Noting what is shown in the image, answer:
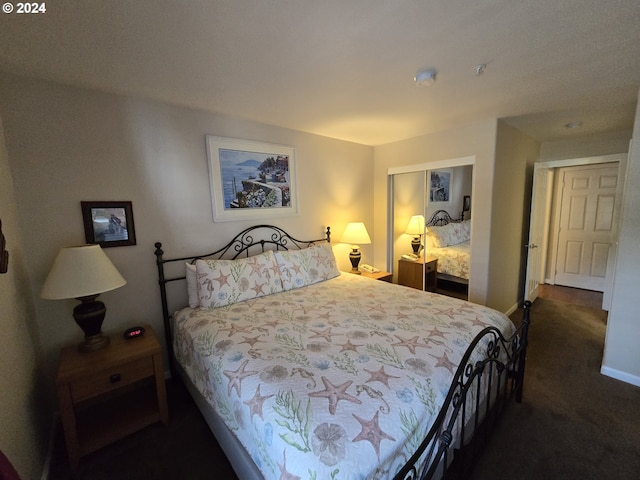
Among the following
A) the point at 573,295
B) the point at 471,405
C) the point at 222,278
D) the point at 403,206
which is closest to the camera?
the point at 471,405

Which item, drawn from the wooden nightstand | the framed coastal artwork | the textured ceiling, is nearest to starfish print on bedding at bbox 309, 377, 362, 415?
the wooden nightstand

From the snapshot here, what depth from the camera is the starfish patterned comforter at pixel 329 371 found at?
3.11 ft

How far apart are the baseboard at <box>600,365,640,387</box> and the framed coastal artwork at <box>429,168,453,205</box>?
6.83 feet

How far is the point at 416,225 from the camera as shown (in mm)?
3547

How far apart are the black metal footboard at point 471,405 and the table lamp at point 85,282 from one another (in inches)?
73.6

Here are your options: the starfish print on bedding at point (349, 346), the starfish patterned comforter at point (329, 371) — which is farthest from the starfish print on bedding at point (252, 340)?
the starfish print on bedding at point (349, 346)

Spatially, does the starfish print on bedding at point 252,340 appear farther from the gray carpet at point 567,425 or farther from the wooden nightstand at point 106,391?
the gray carpet at point 567,425

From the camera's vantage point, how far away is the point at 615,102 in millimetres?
2289

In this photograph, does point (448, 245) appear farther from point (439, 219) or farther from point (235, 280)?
point (235, 280)

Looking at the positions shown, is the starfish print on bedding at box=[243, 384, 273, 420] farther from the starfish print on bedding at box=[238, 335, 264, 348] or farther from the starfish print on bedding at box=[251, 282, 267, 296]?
the starfish print on bedding at box=[251, 282, 267, 296]

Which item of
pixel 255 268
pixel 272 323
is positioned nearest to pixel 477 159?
pixel 255 268

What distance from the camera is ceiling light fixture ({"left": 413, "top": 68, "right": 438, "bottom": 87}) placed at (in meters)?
1.73

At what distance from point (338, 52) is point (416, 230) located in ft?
8.38

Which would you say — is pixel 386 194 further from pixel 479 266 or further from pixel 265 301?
pixel 265 301
